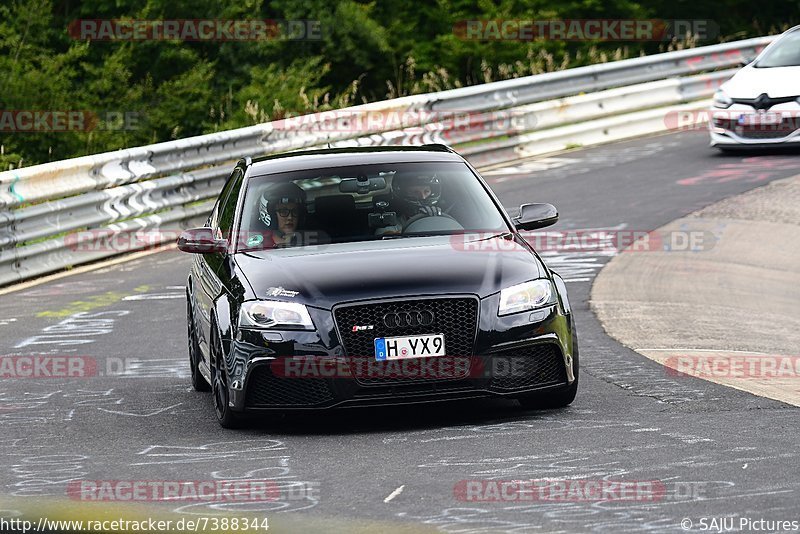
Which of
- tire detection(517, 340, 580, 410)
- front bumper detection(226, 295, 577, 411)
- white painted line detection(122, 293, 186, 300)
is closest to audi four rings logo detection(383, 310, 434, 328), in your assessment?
front bumper detection(226, 295, 577, 411)

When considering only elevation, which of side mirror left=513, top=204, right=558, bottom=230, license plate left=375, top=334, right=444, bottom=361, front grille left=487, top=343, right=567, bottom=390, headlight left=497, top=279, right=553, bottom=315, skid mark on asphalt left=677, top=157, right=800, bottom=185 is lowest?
skid mark on asphalt left=677, top=157, right=800, bottom=185

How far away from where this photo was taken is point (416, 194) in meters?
9.76

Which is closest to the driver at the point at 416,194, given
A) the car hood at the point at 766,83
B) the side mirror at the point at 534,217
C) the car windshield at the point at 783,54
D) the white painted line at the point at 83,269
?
the side mirror at the point at 534,217

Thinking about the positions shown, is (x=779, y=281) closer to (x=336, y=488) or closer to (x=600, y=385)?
(x=600, y=385)

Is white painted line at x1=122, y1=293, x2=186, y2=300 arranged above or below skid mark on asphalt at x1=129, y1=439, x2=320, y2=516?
below

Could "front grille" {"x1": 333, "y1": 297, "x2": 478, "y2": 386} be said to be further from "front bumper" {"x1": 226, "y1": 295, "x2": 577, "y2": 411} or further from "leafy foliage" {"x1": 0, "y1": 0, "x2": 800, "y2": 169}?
"leafy foliage" {"x1": 0, "y1": 0, "x2": 800, "y2": 169}

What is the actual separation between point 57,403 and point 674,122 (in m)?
16.5

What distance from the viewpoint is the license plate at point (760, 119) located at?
20.8m

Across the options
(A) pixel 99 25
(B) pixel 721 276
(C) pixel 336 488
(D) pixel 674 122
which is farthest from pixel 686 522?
(A) pixel 99 25

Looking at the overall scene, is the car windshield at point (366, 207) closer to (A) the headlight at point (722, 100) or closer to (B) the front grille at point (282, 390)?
(B) the front grille at point (282, 390)

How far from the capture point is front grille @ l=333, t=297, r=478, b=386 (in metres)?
8.32

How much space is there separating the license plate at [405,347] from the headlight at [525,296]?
42 centimetres

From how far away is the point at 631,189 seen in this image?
63.7ft

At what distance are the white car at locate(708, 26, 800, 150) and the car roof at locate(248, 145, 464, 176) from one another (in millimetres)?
10865
